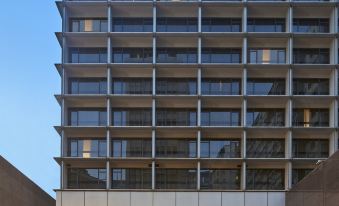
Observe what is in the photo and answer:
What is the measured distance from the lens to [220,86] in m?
47.8

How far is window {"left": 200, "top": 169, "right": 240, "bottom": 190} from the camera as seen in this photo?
1815 inches

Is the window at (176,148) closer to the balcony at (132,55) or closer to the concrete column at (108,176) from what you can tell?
the concrete column at (108,176)

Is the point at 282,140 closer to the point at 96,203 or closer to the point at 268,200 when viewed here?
the point at 268,200

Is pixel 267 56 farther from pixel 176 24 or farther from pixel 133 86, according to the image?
pixel 133 86

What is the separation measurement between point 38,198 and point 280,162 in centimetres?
1962

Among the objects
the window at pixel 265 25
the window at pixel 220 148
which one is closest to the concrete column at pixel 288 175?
the window at pixel 220 148

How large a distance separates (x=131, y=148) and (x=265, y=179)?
1135cm

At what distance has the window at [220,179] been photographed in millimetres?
46094

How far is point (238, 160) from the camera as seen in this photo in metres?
45.3

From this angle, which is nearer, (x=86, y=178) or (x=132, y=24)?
(x=86, y=178)

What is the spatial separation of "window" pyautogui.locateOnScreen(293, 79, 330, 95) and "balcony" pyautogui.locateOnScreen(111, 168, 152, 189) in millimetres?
14173

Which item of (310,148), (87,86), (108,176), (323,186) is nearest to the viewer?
(323,186)

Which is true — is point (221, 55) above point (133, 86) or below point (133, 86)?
above

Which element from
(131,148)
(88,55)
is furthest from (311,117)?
(88,55)
